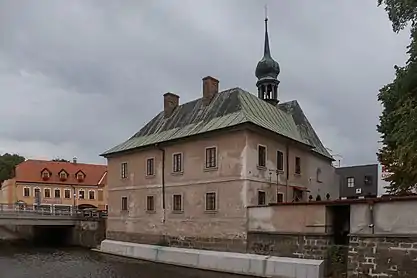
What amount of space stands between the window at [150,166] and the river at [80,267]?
5.54 m

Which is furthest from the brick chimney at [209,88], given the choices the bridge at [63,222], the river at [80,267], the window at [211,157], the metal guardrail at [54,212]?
the metal guardrail at [54,212]

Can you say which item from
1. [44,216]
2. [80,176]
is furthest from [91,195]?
[44,216]

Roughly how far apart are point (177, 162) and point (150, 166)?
2.82 metres

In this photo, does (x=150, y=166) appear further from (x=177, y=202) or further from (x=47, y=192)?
(x=47, y=192)

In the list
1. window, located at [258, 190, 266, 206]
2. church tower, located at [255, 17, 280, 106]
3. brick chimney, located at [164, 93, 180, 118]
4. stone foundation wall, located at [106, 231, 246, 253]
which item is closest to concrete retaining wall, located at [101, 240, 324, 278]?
stone foundation wall, located at [106, 231, 246, 253]

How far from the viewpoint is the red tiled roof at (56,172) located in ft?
188

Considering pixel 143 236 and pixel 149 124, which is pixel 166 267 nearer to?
pixel 143 236

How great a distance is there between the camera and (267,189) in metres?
25.4

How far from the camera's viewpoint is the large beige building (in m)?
24.5

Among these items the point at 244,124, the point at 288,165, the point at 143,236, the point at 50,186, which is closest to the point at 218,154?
A: the point at 244,124

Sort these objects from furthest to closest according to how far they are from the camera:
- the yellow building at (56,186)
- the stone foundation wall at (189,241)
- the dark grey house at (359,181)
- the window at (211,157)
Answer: the yellow building at (56,186)
the dark grey house at (359,181)
the window at (211,157)
the stone foundation wall at (189,241)

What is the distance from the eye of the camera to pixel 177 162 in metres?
27.9

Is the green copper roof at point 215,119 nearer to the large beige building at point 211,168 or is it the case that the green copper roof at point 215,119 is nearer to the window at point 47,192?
the large beige building at point 211,168

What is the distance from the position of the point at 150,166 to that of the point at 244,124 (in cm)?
855
